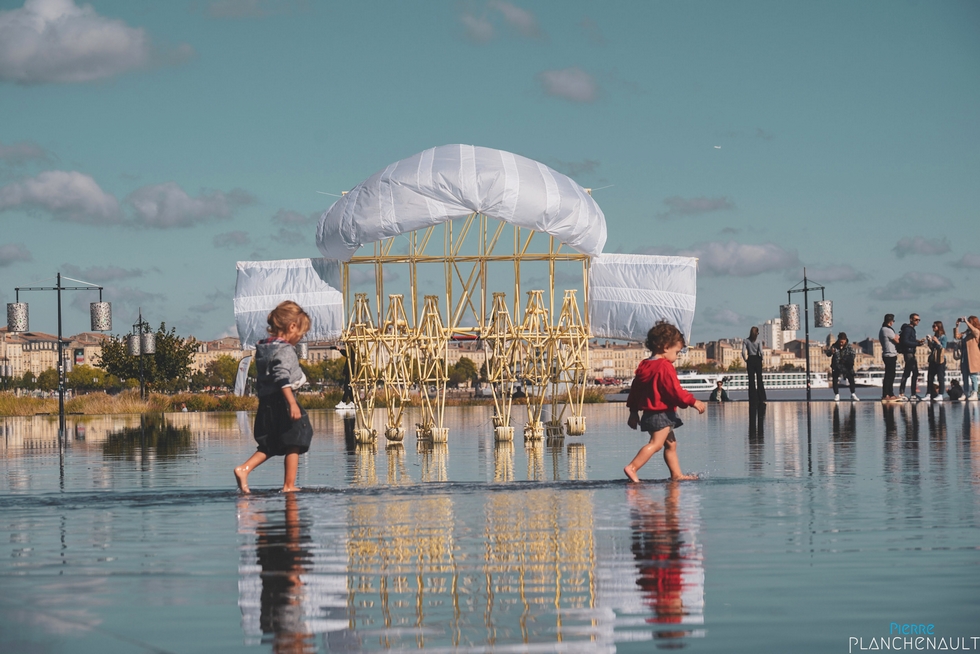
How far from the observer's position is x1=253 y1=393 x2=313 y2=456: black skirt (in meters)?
9.16

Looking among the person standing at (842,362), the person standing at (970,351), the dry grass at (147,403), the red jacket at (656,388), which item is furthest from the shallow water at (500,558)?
the dry grass at (147,403)

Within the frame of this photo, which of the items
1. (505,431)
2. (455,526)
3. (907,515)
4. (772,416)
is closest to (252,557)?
(455,526)

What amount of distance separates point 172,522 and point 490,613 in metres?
3.64

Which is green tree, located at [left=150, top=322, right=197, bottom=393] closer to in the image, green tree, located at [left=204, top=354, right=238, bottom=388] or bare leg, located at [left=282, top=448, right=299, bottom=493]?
bare leg, located at [left=282, top=448, right=299, bottom=493]

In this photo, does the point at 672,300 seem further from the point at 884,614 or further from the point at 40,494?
the point at 884,614

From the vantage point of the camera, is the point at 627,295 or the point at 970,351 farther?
the point at 970,351

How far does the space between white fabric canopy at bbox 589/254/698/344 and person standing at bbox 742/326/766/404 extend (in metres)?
7.02

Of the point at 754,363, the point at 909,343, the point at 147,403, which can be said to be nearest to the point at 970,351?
the point at 909,343

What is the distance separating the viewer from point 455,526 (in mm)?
7258

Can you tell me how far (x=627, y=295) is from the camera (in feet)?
64.0

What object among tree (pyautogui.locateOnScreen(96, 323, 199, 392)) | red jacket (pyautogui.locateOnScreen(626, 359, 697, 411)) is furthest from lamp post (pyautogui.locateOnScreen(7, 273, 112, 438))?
tree (pyautogui.locateOnScreen(96, 323, 199, 392))

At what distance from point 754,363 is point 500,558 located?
22.4m

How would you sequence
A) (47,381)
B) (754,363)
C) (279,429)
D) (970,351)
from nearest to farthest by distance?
1. (279,429)
2. (970,351)
3. (754,363)
4. (47,381)

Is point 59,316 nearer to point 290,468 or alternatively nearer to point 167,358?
point 290,468
